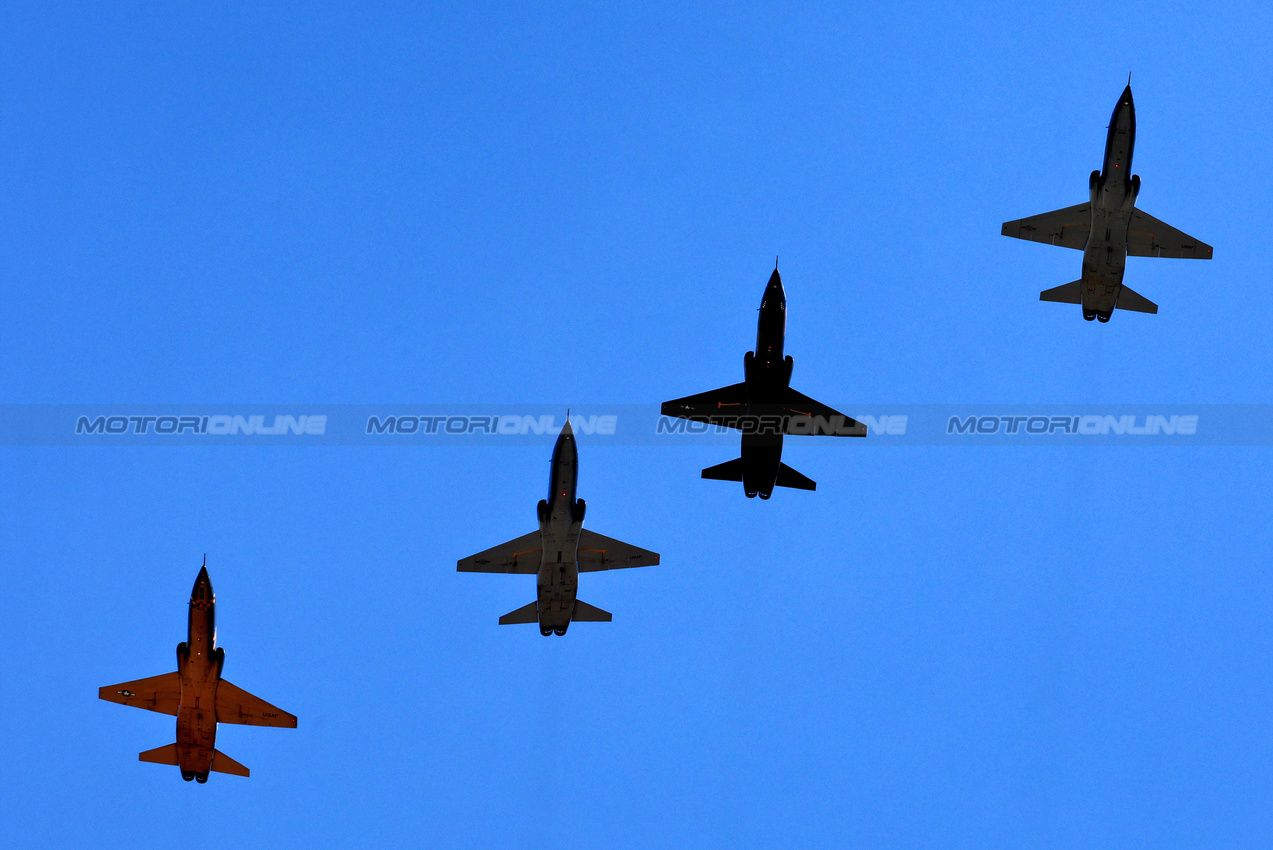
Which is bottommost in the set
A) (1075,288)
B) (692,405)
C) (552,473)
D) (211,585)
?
(211,585)

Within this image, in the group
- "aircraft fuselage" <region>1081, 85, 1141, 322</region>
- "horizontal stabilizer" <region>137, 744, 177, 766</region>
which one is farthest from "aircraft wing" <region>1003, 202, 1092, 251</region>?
"horizontal stabilizer" <region>137, 744, 177, 766</region>

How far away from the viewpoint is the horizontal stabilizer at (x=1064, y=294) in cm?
5950

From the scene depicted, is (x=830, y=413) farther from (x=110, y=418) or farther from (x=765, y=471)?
(x=110, y=418)

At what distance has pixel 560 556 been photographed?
178ft

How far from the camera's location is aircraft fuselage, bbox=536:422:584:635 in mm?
51162

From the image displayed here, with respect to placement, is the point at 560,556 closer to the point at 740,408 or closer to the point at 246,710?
the point at 740,408

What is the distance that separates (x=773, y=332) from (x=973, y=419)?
32.1 ft

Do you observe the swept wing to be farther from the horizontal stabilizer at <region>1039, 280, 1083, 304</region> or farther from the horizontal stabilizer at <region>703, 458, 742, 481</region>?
the horizontal stabilizer at <region>1039, 280, 1083, 304</region>

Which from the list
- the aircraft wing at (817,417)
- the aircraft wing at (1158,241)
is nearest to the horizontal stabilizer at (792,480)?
the aircraft wing at (817,417)

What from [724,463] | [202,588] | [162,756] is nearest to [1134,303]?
[724,463]

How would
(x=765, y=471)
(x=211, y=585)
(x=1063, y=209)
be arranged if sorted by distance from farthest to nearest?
(x=1063, y=209), (x=765, y=471), (x=211, y=585)

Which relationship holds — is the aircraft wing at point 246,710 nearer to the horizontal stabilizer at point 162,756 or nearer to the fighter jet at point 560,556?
the horizontal stabilizer at point 162,756

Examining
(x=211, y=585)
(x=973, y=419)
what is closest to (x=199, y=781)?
(x=211, y=585)

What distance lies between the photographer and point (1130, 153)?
178 feet
